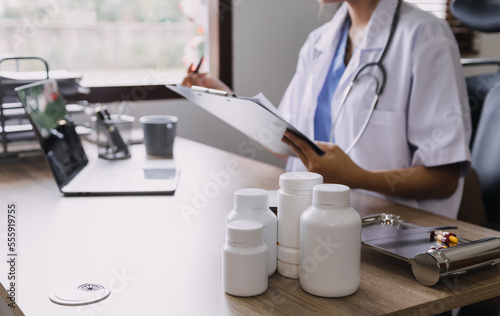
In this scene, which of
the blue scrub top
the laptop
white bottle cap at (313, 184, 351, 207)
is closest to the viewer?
white bottle cap at (313, 184, 351, 207)

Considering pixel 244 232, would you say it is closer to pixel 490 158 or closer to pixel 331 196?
pixel 331 196

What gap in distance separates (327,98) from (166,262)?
983mm

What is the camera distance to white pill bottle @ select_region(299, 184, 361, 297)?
2.43ft

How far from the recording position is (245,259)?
746 millimetres

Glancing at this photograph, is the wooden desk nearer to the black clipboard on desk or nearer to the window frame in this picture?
the black clipboard on desk

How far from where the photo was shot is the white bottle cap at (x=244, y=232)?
29.1 inches

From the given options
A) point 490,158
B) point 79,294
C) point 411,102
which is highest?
point 411,102

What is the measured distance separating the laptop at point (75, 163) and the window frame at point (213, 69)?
62cm

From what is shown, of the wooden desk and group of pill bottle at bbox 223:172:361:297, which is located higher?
group of pill bottle at bbox 223:172:361:297

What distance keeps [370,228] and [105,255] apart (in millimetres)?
472

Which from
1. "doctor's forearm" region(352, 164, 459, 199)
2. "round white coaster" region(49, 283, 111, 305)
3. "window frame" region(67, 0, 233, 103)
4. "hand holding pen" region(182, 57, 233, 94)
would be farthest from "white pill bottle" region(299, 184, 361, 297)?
"window frame" region(67, 0, 233, 103)

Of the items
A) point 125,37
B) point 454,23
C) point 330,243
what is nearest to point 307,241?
point 330,243

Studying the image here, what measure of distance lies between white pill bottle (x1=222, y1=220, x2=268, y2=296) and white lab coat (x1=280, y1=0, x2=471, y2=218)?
2.31 feet

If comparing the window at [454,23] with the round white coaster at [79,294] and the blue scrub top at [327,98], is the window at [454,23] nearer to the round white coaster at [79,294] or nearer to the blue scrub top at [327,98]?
the blue scrub top at [327,98]
